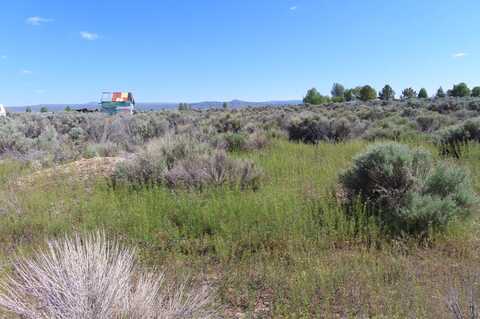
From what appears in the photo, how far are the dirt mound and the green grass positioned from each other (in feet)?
3.16

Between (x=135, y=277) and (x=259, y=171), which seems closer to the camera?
(x=135, y=277)

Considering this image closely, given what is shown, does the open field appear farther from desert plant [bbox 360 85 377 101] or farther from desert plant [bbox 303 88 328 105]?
desert plant [bbox 360 85 377 101]

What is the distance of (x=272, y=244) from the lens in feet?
13.2

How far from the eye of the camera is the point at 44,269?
2.49m

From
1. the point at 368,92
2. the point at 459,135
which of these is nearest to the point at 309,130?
the point at 459,135

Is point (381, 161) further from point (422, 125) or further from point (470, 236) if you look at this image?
point (422, 125)

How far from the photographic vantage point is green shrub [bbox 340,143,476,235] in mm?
4121

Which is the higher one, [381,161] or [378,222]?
[381,161]

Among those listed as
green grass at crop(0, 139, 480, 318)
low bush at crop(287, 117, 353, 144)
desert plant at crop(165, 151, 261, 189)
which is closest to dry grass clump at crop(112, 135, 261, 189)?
desert plant at crop(165, 151, 261, 189)

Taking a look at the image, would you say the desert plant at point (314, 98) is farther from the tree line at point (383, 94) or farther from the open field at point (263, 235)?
the open field at point (263, 235)

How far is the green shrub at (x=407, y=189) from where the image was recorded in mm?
4121

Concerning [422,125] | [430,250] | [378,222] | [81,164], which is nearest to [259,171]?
[378,222]

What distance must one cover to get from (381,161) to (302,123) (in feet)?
33.1

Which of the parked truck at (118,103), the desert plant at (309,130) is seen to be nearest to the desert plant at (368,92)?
the parked truck at (118,103)
